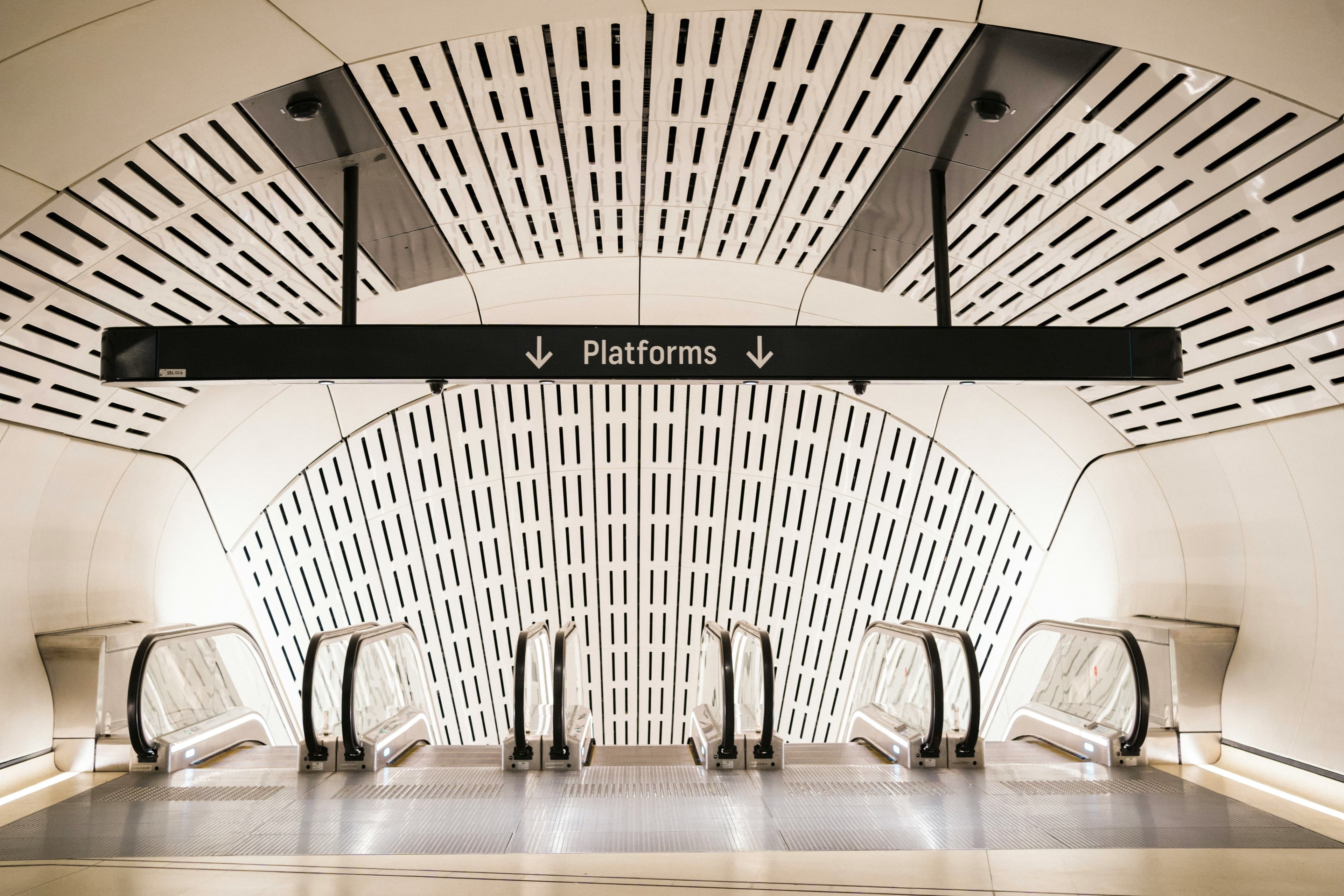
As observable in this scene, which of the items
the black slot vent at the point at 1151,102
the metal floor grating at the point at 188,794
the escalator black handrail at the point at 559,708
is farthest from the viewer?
the escalator black handrail at the point at 559,708

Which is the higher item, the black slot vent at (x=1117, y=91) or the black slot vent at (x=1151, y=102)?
the black slot vent at (x=1117, y=91)

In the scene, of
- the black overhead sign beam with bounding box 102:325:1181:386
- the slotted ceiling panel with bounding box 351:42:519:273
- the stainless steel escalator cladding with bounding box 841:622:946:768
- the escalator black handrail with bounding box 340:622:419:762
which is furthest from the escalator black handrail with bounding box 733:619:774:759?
the slotted ceiling panel with bounding box 351:42:519:273

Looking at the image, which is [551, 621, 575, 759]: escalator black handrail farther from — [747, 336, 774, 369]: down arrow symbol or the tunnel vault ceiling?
the tunnel vault ceiling

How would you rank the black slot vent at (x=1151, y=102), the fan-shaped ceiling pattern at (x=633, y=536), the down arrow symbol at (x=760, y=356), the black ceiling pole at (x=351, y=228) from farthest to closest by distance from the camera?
the fan-shaped ceiling pattern at (x=633, y=536) → the black ceiling pole at (x=351, y=228) → the down arrow symbol at (x=760, y=356) → the black slot vent at (x=1151, y=102)

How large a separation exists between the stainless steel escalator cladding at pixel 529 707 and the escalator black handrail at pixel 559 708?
5 centimetres

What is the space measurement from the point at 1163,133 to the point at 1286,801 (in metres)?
3.91

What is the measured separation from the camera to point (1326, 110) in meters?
3.46

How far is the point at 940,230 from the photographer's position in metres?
4.97

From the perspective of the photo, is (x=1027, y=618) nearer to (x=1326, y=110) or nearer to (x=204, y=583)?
(x=1326, y=110)

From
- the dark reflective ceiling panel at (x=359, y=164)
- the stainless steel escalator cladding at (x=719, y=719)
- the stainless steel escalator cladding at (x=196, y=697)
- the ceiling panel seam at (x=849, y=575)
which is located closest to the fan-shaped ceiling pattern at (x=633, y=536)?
the ceiling panel seam at (x=849, y=575)

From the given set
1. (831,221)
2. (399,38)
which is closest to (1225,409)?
(831,221)

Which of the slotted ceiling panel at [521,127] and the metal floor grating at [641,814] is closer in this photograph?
the slotted ceiling panel at [521,127]

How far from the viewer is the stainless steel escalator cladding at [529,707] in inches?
239

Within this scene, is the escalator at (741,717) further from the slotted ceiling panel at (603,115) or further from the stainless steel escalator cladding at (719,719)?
the slotted ceiling panel at (603,115)
